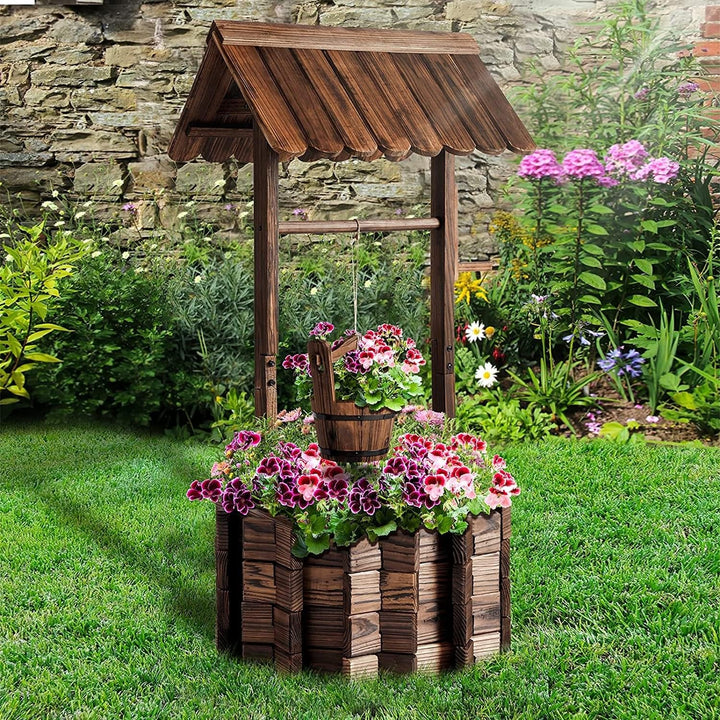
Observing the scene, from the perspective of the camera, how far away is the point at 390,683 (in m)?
2.60

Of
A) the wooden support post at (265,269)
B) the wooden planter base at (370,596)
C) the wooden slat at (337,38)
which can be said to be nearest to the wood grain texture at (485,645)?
the wooden planter base at (370,596)

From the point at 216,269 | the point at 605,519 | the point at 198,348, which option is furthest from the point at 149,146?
the point at 605,519

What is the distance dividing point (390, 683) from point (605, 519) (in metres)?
1.54

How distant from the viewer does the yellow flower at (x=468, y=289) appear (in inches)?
226

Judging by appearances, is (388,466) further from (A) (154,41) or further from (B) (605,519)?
(A) (154,41)

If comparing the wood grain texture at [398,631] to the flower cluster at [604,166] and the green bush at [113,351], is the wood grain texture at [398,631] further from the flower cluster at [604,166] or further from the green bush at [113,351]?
the flower cluster at [604,166]

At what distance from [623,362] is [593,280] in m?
0.50

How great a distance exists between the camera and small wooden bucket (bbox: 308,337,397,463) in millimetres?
2582

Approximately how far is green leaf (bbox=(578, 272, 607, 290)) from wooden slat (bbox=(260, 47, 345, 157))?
112 inches

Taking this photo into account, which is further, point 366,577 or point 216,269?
point 216,269

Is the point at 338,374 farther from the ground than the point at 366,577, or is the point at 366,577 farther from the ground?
the point at 338,374

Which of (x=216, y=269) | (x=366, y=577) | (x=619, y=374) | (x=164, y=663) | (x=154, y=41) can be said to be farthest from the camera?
(x=154, y=41)

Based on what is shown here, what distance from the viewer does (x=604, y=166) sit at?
5.51 meters

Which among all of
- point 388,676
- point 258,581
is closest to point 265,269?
point 258,581
